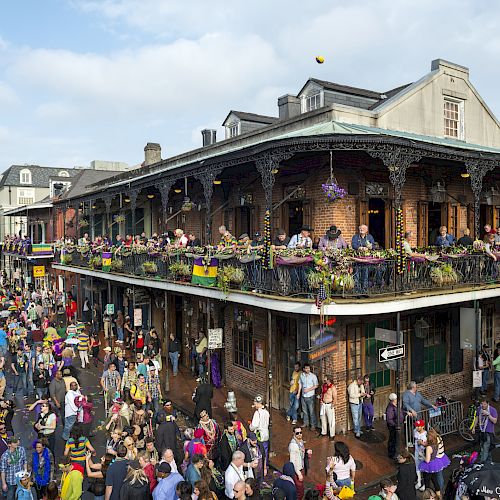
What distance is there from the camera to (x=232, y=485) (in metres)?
6.82

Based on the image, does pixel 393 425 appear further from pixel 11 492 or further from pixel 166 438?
pixel 11 492

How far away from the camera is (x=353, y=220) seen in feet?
41.5

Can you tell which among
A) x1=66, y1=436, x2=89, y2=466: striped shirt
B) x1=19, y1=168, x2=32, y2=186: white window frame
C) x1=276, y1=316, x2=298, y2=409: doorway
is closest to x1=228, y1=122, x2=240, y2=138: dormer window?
x1=276, y1=316, x2=298, y2=409: doorway

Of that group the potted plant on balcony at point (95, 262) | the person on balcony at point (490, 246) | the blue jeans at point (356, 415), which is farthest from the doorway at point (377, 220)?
the potted plant on balcony at point (95, 262)

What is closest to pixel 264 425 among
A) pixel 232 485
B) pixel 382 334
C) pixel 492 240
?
pixel 232 485

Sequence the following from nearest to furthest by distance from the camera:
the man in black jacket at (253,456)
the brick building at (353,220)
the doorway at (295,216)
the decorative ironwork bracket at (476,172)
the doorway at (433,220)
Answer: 1. the man in black jacket at (253,456)
2. the brick building at (353,220)
3. the decorative ironwork bracket at (476,172)
4. the doorway at (295,216)
5. the doorway at (433,220)

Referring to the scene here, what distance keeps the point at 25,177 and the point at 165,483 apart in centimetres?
5664

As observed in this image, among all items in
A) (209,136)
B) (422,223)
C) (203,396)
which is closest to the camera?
(203,396)

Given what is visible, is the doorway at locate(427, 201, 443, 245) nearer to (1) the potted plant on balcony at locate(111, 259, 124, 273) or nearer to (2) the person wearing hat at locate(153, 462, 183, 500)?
(2) the person wearing hat at locate(153, 462, 183, 500)

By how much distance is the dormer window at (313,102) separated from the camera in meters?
15.9

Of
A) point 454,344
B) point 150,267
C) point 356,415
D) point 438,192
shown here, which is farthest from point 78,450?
point 438,192

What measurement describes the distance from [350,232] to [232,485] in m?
7.49

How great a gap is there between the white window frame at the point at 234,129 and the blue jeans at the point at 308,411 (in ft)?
41.0

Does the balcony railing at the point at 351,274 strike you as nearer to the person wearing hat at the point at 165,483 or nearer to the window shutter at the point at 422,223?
the window shutter at the point at 422,223
